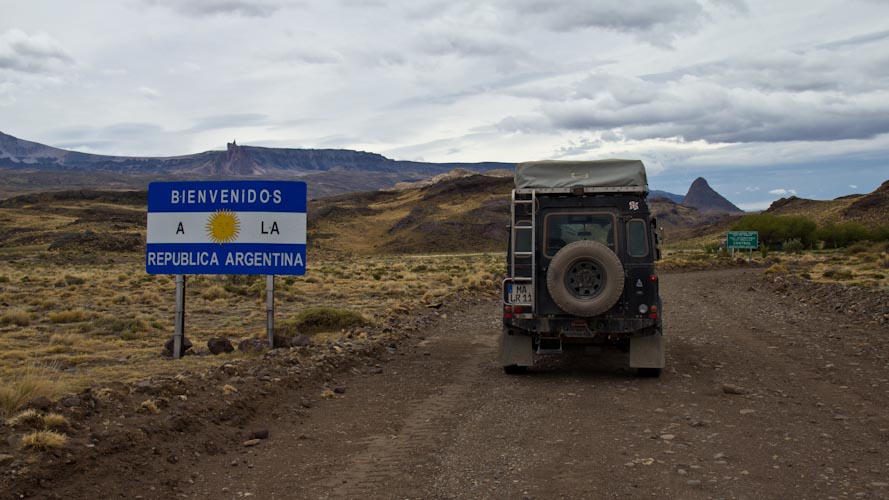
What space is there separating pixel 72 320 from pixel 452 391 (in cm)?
1267

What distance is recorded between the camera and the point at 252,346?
13.2 meters

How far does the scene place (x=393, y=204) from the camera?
136625 millimetres

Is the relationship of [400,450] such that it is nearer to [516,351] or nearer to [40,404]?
[40,404]

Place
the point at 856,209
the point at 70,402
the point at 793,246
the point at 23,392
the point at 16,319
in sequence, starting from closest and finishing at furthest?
the point at 70,402 → the point at 23,392 → the point at 16,319 → the point at 793,246 → the point at 856,209

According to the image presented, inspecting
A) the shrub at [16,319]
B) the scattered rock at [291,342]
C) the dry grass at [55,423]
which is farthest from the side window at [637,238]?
the shrub at [16,319]

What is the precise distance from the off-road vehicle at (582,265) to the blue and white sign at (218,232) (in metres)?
4.34

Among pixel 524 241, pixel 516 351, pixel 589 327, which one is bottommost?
pixel 516 351

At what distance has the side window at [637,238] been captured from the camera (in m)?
10.6

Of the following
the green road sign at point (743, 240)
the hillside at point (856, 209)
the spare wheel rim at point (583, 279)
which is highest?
the hillside at point (856, 209)

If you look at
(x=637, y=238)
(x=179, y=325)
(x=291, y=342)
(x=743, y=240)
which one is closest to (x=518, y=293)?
(x=637, y=238)

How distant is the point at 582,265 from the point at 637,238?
0.98 metres

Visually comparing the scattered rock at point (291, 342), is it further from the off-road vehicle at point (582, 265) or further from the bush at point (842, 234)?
the bush at point (842, 234)

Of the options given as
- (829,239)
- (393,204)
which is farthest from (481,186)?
(829,239)

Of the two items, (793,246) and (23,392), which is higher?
(793,246)
